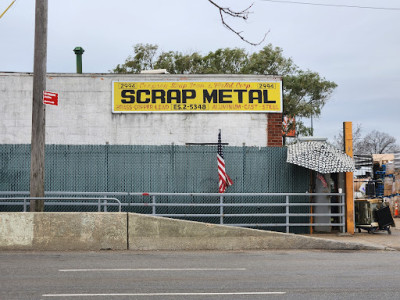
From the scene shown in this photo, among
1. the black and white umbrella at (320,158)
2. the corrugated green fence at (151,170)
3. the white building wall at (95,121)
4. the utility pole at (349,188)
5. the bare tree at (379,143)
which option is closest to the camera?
the black and white umbrella at (320,158)

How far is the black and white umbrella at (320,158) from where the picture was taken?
51.2 feet

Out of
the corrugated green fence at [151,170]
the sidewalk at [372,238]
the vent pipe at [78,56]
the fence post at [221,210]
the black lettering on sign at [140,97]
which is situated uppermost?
the vent pipe at [78,56]

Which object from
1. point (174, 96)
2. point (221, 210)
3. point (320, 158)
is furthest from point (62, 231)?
point (320, 158)

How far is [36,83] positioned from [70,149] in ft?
11.3

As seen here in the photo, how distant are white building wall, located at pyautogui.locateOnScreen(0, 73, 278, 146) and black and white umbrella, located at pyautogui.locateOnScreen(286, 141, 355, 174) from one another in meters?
2.02

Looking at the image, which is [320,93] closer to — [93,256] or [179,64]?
[179,64]

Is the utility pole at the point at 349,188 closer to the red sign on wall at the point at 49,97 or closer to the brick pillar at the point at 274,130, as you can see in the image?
the brick pillar at the point at 274,130

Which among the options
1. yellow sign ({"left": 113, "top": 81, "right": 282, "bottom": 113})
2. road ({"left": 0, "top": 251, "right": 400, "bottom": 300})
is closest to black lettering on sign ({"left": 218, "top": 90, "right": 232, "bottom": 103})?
yellow sign ({"left": 113, "top": 81, "right": 282, "bottom": 113})

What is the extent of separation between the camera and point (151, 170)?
16.2 metres

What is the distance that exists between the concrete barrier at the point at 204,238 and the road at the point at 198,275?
598 mm

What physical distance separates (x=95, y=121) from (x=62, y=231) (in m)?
6.32

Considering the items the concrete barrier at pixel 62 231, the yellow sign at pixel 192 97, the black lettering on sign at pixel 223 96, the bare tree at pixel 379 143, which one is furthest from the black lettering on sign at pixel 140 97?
the bare tree at pixel 379 143

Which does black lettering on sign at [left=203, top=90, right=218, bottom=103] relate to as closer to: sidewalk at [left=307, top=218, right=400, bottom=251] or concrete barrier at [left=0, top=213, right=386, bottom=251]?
sidewalk at [left=307, top=218, right=400, bottom=251]

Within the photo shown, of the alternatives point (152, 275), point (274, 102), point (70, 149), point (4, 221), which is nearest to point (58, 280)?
point (152, 275)
